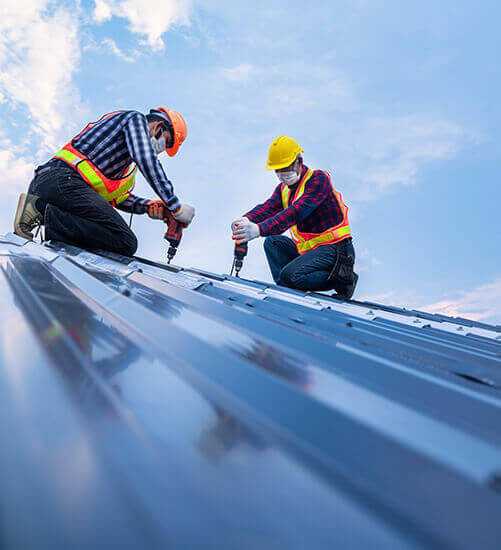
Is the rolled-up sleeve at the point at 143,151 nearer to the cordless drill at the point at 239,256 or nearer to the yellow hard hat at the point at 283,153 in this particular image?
the yellow hard hat at the point at 283,153

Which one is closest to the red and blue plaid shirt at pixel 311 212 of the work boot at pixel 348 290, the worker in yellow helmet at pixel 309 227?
the worker in yellow helmet at pixel 309 227

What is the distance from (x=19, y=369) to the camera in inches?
21.4

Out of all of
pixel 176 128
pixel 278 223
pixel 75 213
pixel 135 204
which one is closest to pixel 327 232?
pixel 278 223

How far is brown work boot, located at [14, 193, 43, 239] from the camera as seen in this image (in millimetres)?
3459

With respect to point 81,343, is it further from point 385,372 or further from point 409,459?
point 385,372

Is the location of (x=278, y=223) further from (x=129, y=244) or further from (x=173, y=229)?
(x=129, y=244)

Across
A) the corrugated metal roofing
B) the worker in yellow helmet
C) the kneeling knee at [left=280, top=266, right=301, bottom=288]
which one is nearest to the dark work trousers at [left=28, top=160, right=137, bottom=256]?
the worker in yellow helmet

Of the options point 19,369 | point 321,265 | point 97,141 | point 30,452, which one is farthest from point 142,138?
point 30,452

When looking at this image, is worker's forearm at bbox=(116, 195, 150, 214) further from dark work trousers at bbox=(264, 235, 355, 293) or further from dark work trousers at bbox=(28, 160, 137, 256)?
dark work trousers at bbox=(264, 235, 355, 293)

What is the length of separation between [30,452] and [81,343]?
34 centimetres

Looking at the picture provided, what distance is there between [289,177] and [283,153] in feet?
1.00

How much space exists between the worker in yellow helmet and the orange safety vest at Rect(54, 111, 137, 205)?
1287 mm

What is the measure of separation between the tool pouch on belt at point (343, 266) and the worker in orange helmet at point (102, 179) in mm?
1909

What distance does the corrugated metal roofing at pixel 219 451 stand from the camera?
317 mm
